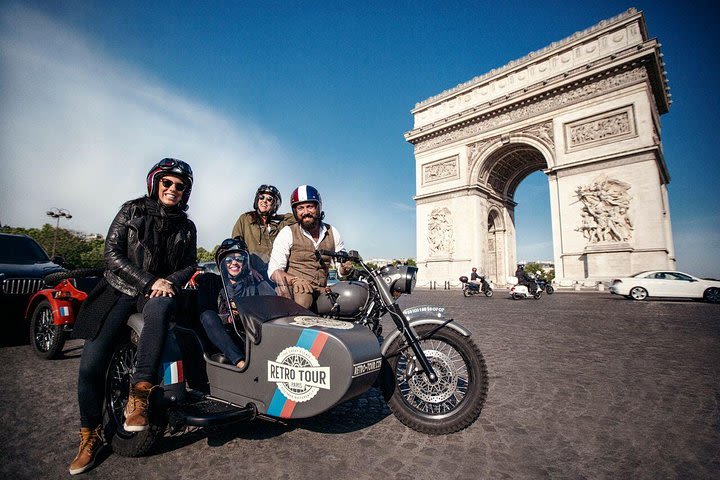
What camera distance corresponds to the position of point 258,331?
1877 millimetres

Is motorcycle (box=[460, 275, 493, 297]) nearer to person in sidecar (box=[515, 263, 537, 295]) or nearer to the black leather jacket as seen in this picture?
person in sidecar (box=[515, 263, 537, 295])

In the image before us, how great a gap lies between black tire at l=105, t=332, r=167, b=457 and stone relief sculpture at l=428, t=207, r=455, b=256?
22.3 m

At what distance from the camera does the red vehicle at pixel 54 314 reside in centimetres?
402

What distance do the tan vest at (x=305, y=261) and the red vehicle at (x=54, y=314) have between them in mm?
2927

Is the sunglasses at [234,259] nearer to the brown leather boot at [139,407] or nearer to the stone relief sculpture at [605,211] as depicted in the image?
the brown leather boot at [139,407]

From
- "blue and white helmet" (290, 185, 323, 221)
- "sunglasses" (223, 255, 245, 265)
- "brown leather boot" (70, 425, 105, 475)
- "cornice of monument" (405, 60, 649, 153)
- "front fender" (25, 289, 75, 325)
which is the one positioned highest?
"cornice of monument" (405, 60, 649, 153)

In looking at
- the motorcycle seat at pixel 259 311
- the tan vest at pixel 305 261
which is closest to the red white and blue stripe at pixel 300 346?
the motorcycle seat at pixel 259 311

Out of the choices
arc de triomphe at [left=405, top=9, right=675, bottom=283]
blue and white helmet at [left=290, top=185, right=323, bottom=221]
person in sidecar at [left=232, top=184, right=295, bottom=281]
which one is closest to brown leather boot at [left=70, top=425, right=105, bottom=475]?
blue and white helmet at [left=290, top=185, right=323, bottom=221]

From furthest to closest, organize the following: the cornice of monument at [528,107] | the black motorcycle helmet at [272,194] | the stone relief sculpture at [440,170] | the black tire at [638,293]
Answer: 1. the stone relief sculpture at [440,170]
2. the cornice of monument at [528,107]
3. the black tire at [638,293]
4. the black motorcycle helmet at [272,194]

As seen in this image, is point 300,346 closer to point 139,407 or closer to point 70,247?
point 139,407

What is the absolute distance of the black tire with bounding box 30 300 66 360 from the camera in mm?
4062

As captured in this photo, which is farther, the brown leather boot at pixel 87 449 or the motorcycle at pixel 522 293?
the motorcycle at pixel 522 293

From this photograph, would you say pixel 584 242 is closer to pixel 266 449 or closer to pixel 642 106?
pixel 642 106

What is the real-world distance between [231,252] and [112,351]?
858 mm
